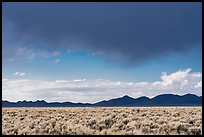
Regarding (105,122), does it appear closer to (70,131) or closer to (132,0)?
(70,131)

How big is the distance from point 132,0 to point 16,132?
936 centimetres

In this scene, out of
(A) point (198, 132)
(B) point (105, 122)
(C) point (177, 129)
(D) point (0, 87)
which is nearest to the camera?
(D) point (0, 87)

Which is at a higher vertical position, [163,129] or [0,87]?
[0,87]

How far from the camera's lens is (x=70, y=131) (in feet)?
48.3

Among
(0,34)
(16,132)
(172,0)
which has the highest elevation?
(172,0)

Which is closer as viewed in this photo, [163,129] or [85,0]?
[85,0]

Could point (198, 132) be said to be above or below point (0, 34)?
below

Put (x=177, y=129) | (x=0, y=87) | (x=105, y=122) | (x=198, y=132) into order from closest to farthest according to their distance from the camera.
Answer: (x=0, y=87)
(x=198, y=132)
(x=177, y=129)
(x=105, y=122)

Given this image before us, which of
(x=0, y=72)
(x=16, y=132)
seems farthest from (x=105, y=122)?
(x=0, y=72)

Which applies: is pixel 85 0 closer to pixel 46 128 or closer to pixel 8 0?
pixel 8 0

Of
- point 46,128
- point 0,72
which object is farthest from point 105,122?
point 0,72

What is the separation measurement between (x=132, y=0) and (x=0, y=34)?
311 cm

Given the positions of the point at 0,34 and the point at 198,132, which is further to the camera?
the point at 198,132

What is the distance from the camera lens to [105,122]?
61.6 feet
